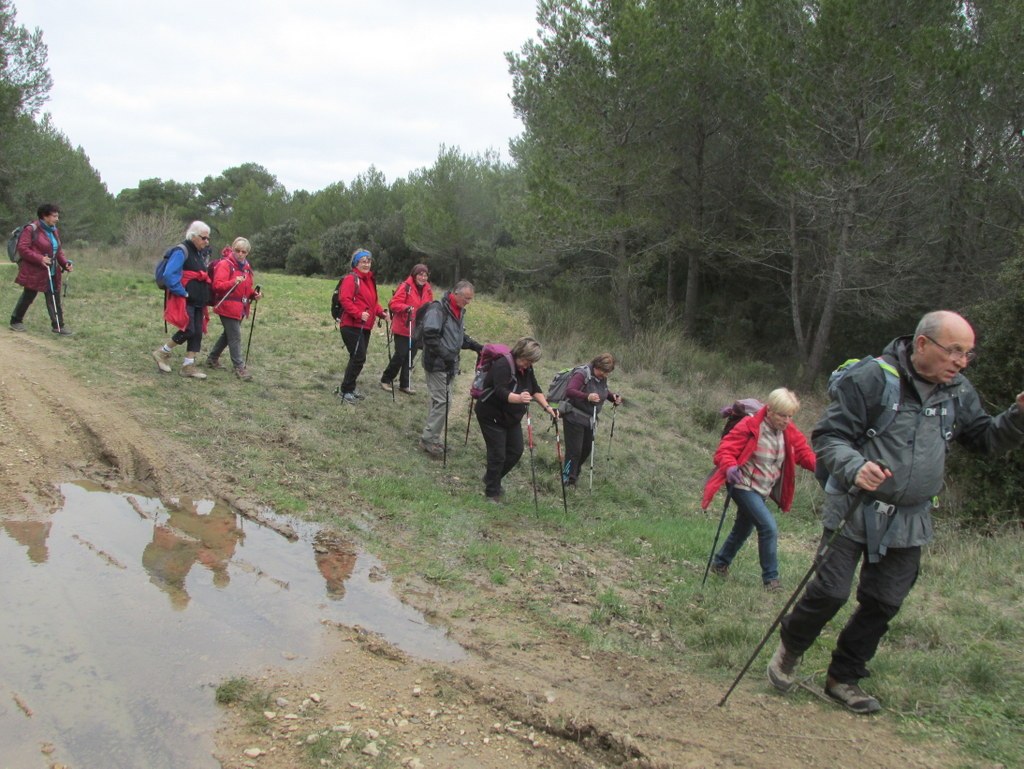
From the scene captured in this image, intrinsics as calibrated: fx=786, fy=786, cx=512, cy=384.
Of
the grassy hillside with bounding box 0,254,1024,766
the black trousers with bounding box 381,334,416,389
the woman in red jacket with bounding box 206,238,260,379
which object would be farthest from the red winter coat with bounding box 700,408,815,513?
the woman in red jacket with bounding box 206,238,260,379

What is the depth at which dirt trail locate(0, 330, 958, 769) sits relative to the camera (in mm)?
3627

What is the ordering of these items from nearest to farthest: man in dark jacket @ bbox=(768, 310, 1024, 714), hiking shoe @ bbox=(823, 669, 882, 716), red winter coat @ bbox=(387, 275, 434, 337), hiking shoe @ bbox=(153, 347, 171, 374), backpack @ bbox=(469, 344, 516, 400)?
man in dark jacket @ bbox=(768, 310, 1024, 714) → hiking shoe @ bbox=(823, 669, 882, 716) → backpack @ bbox=(469, 344, 516, 400) → hiking shoe @ bbox=(153, 347, 171, 374) → red winter coat @ bbox=(387, 275, 434, 337)

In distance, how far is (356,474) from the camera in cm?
792

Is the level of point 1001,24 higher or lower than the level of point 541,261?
higher

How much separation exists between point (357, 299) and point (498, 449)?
3315 millimetres

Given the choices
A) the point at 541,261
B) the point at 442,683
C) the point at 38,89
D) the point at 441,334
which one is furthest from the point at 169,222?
the point at 442,683

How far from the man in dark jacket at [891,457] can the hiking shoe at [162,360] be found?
841 centimetres

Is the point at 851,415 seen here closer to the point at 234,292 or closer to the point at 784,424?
the point at 784,424

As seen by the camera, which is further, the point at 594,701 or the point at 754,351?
the point at 754,351

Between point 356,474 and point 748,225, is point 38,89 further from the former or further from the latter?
point 356,474

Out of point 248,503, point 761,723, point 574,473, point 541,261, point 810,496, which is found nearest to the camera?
point 761,723

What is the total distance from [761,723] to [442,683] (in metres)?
1.67

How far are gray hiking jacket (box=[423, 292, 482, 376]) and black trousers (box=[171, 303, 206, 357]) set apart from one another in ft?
10.5

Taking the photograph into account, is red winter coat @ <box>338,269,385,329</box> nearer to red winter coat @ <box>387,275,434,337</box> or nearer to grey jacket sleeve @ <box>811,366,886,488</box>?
red winter coat @ <box>387,275,434,337</box>
